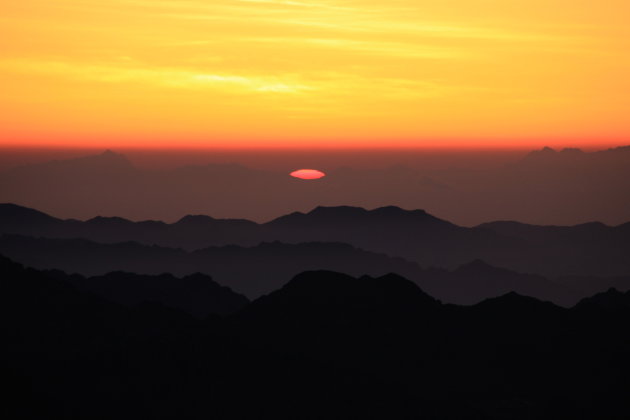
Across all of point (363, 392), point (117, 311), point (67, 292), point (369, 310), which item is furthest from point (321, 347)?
point (67, 292)

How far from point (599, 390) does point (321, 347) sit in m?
35.6

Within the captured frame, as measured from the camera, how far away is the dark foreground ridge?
104938 mm

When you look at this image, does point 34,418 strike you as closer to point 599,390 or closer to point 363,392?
point 363,392

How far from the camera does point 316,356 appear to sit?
415 feet

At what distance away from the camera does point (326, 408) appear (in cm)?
10644

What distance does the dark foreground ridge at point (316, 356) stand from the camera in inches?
4131

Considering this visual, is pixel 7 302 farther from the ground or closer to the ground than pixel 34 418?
farther from the ground

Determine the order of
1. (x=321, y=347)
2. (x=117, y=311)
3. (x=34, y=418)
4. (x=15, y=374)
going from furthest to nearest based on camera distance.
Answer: (x=117, y=311)
(x=321, y=347)
(x=15, y=374)
(x=34, y=418)

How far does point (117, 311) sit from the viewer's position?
142000mm

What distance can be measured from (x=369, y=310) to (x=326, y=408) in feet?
121

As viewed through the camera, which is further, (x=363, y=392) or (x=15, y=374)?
(x=363, y=392)

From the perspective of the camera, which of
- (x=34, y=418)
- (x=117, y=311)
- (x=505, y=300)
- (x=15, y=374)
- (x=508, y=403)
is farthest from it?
(x=505, y=300)

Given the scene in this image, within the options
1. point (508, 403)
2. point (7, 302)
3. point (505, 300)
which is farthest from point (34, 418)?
point (505, 300)

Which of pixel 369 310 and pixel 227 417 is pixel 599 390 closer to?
pixel 369 310
